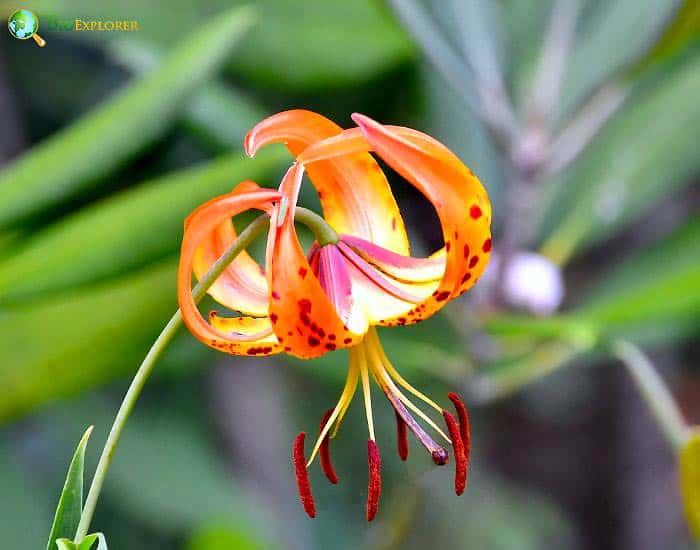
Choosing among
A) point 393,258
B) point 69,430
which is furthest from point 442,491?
point 393,258

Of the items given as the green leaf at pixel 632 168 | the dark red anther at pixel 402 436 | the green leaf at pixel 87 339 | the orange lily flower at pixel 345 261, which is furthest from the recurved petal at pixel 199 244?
the green leaf at pixel 632 168

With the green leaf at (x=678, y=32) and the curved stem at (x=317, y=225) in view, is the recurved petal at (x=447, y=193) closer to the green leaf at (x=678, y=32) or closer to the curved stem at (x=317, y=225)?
the curved stem at (x=317, y=225)

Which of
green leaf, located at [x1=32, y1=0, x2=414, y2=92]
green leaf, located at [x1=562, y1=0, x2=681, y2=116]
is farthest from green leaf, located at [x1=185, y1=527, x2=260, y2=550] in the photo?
green leaf, located at [x1=562, y1=0, x2=681, y2=116]

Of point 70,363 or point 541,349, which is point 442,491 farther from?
point 70,363

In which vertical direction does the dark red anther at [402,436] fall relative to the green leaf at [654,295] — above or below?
below

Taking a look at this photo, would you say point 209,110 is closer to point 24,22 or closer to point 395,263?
point 24,22

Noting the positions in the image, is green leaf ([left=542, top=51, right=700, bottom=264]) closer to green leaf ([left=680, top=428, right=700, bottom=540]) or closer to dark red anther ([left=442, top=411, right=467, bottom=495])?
green leaf ([left=680, top=428, right=700, bottom=540])
